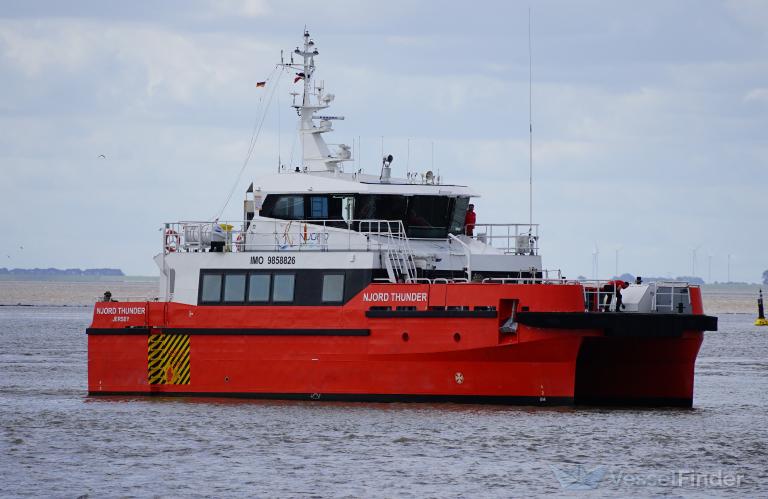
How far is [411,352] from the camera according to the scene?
88.5ft

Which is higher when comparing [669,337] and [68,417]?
[669,337]

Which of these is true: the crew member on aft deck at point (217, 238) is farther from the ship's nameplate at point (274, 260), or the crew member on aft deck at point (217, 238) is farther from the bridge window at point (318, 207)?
the bridge window at point (318, 207)

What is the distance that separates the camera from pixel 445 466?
71.8ft

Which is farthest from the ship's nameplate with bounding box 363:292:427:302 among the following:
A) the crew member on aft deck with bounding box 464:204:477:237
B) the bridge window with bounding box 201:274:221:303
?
the crew member on aft deck with bounding box 464:204:477:237

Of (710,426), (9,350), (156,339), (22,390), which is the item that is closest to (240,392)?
(156,339)

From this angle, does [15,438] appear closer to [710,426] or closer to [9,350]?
[710,426]

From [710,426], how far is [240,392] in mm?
9024

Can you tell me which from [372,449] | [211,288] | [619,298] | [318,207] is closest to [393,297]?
[318,207]

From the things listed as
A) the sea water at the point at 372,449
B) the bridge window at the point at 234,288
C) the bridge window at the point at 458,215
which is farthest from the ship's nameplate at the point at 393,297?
the bridge window at the point at 458,215

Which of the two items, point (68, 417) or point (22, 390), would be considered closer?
A: point (68, 417)

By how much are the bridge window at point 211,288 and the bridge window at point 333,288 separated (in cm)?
239

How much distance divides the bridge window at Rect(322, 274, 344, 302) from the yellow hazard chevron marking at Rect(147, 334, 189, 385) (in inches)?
126

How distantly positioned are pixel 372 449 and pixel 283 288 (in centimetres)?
583

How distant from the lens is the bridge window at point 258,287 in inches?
1118
